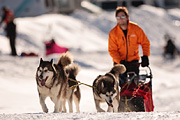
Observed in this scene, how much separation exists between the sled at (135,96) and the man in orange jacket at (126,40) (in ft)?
0.57

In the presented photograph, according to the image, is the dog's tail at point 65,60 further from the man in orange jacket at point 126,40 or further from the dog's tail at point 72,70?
the man in orange jacket at point 126,40

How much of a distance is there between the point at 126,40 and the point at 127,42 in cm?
3

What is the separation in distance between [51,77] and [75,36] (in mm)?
18038

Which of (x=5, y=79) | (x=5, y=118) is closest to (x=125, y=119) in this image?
(x=5, y=118)

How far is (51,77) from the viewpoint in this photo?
14.6ft

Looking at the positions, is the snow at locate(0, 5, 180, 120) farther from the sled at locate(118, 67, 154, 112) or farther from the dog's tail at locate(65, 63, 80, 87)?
the dog's tail at locate(65, 63, 80, 87)

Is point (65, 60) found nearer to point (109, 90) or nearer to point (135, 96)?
point (109, 90)

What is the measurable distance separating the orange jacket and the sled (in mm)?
300

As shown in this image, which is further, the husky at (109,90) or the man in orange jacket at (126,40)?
the man in orange jacket at (126,40)

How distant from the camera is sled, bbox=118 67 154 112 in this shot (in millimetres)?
4637

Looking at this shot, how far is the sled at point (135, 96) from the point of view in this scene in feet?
15.2

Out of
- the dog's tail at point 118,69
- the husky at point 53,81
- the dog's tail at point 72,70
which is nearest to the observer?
the husky at point 53,81

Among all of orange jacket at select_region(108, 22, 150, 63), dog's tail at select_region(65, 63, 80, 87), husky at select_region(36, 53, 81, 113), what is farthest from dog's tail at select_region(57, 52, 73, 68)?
orange jacket at select_region(108, 22, 150, 63)

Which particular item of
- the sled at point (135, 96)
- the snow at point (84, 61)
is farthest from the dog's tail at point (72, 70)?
the sled at point (135, 96)
